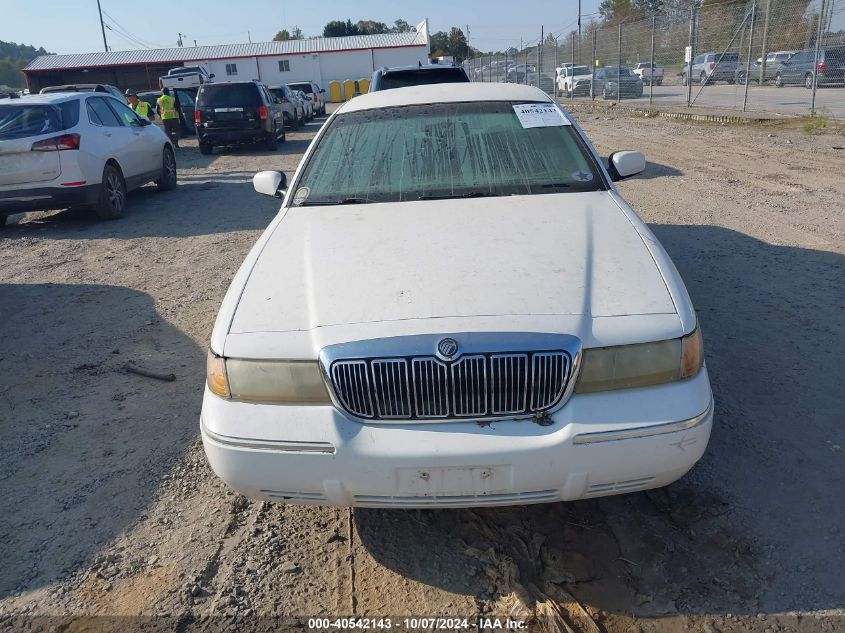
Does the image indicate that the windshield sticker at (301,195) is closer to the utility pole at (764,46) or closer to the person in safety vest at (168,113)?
the person in safety vest at (168,113)

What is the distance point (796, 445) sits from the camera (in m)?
3.30

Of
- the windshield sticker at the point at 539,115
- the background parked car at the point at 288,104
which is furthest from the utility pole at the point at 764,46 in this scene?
the windshield sticker at the point at 539,115

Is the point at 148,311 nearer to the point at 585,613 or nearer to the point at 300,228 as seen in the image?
the point at 300,228

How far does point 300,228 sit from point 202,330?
212 cm

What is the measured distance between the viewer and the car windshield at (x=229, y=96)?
16.4 metres

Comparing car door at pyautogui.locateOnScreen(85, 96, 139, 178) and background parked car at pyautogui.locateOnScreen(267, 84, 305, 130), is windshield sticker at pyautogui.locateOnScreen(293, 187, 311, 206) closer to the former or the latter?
car door at pyautogui.locateOnScreen(85, 96, 139, 178)

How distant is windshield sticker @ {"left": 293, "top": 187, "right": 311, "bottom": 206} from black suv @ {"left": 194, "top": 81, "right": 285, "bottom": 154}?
44.6 ft

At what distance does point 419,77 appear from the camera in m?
11.0

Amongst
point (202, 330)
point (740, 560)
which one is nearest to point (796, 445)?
point (740, 560)

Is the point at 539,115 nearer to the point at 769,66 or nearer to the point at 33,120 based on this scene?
the point at 33,120

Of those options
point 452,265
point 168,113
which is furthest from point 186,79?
point 452,265

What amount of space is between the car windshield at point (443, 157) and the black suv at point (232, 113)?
43.2 ft

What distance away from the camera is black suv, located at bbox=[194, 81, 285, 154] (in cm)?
1644

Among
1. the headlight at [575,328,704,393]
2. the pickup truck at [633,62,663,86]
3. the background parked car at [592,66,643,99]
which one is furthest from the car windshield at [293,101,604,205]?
the background parked car at [592,66,643,99]
